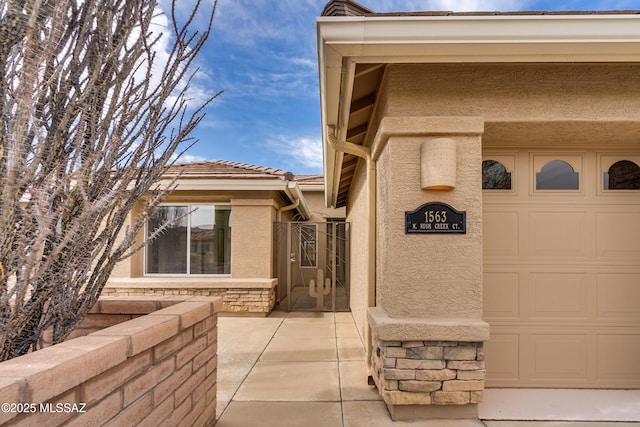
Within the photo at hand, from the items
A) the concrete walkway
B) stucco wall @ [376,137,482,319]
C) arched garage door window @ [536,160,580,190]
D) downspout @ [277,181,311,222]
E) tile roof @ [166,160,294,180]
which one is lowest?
the concrete walkway

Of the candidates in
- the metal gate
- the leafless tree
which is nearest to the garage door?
the leafless tree

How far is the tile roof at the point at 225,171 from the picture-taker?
25.4 feet

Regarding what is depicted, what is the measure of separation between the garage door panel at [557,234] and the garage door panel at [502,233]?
0.56 feet

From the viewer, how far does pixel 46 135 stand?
1.72 metres

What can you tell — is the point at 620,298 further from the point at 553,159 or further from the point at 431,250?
the point at 431,250

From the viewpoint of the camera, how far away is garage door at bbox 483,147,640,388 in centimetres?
359

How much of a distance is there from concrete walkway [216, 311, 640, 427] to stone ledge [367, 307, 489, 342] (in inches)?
30.2

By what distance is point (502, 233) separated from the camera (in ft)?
12.0

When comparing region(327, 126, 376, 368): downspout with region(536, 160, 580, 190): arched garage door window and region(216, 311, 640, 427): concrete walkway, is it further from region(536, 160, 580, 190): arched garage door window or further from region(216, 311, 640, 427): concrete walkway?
region(536, 160, 580, 190): arched garage door window

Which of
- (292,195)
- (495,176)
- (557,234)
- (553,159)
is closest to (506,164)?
(495,176)

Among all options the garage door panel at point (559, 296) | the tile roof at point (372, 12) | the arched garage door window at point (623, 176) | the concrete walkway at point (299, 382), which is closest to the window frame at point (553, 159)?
the arched garage door window at point (623, 176)

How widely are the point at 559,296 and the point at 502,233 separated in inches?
34.9

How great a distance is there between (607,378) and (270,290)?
236 inches

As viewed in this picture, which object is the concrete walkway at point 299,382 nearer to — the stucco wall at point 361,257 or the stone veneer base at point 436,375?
the stone veneer base at point 436,375
